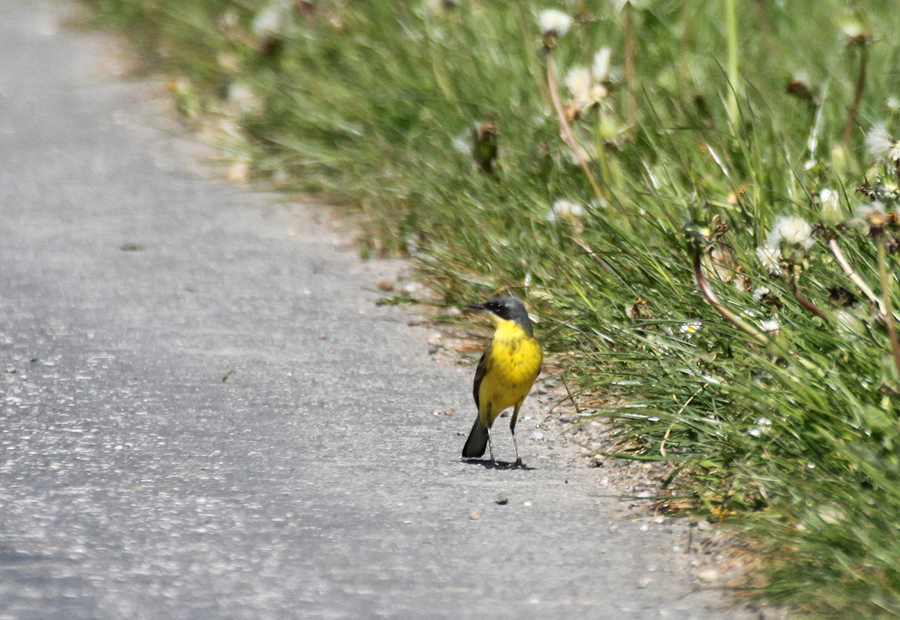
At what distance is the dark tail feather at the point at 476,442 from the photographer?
4504 millimetres

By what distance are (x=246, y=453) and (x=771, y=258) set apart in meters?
1.88

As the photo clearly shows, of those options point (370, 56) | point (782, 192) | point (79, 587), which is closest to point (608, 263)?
point (782, 192)

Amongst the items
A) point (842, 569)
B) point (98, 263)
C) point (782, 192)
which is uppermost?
point (782, 192)

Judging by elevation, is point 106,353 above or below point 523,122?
below

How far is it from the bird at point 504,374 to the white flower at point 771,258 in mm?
826

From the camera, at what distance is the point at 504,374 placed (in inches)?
174

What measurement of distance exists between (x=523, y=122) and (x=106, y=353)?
2.40 m

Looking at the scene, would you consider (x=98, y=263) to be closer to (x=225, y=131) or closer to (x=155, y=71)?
(x=225, y=131)

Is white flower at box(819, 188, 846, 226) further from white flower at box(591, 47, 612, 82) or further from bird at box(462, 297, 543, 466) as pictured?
white flower at box(591, 47, 612, 82)

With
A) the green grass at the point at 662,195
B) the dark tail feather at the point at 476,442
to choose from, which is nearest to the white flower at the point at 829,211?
the green grass at the point at 662,195

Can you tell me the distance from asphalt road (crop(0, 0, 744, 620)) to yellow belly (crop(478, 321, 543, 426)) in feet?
0.76

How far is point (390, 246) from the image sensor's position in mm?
6609

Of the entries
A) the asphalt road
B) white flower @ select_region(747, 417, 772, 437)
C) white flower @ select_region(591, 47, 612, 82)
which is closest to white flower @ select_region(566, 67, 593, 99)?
white flower @ select_region(591, 47, 612, 82)

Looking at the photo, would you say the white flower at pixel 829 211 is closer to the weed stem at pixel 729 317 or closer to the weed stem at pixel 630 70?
the weed stem at pixel 729 317
